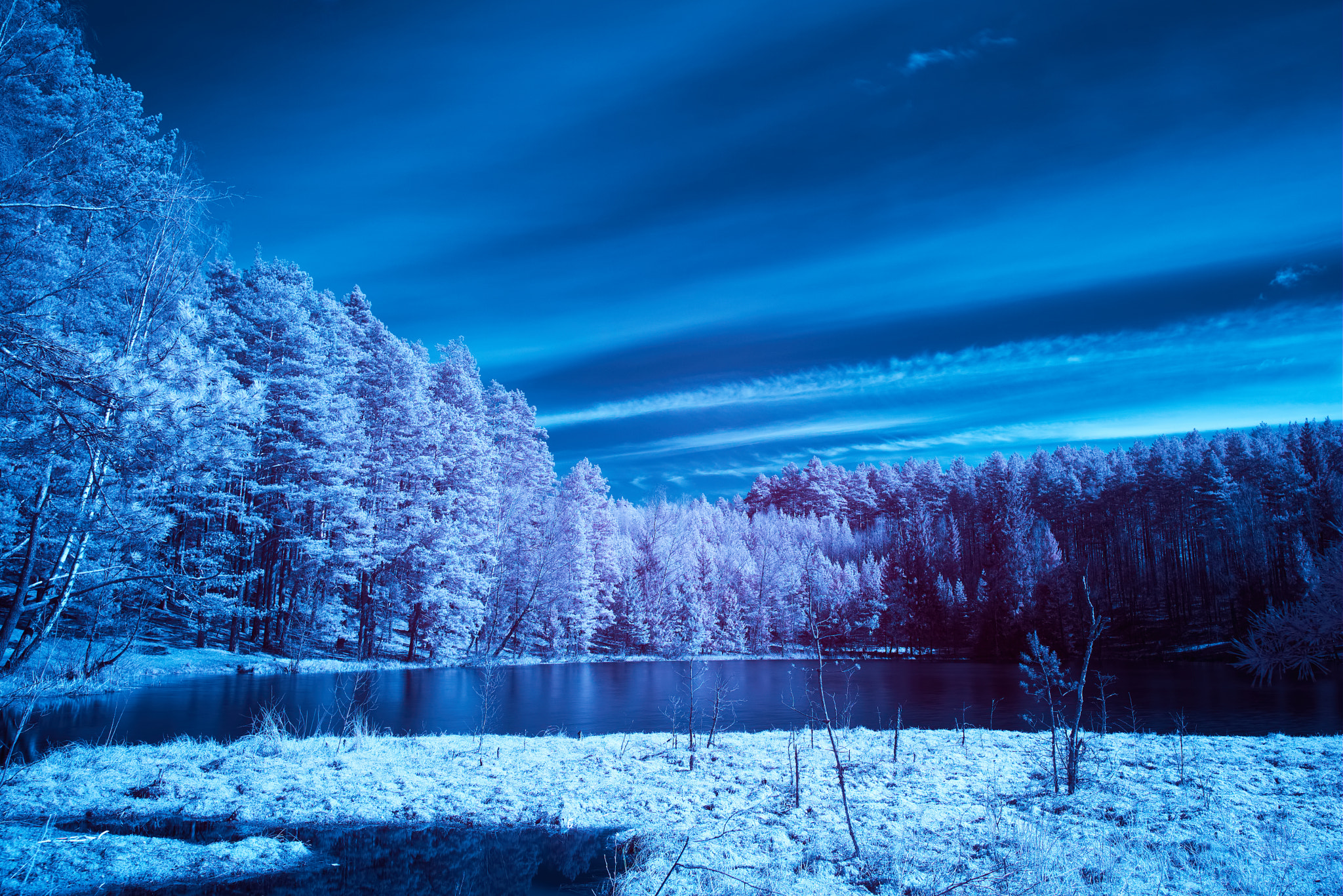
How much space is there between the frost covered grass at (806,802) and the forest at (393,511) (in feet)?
8.43

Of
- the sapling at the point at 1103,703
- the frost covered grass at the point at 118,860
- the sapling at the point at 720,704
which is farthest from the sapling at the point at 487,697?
the sapling at the point at 1103,703

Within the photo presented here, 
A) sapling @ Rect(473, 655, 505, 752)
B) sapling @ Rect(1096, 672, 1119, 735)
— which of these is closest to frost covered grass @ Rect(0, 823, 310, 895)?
sapling @ Rect(473, 655, 505, 752)

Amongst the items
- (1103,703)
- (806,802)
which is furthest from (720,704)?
(806,802)

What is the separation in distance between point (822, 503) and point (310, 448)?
79233mm

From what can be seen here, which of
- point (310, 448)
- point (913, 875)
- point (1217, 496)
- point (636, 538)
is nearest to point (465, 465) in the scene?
point (310, 448)

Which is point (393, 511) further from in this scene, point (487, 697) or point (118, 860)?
point (118, 860)

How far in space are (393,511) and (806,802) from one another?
30.8 m

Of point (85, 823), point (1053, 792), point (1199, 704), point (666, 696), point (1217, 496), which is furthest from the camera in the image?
point (1217, 496)

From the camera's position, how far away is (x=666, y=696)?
2780cm

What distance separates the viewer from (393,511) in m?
36.0

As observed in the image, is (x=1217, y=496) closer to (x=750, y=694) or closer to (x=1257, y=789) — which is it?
(x=750, y=694)

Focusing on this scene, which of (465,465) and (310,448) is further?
(465,465)

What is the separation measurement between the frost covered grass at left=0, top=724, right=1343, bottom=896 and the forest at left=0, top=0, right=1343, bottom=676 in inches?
101

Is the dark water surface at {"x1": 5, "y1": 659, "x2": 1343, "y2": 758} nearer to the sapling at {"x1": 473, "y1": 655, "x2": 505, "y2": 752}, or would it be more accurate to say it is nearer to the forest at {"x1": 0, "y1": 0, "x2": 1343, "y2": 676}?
the sapling at {"x1": 473, "y1": 655, "x2": 505, "y2": 752}
